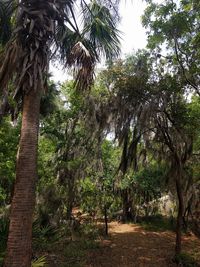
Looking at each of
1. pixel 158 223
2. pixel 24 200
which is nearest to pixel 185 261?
pixel 158 223

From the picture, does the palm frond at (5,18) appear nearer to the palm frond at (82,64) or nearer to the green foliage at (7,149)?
the palm frond at (82,64)

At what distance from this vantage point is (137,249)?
44.7 ft

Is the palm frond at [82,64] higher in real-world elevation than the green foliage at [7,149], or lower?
higher

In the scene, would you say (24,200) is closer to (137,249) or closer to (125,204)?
(137,249)

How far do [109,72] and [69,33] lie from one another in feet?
10.5

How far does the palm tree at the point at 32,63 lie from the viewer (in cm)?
523

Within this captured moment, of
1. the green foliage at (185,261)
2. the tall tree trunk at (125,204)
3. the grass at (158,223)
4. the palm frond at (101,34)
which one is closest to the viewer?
the palm frond at (101,34)

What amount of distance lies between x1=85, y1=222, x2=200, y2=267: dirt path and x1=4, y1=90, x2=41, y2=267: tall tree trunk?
6.85 metres

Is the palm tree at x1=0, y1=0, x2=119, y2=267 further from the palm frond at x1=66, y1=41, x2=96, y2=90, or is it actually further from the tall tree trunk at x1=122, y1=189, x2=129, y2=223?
the tall tree trunk at x1=122, y1=189, x2=129, y2=223

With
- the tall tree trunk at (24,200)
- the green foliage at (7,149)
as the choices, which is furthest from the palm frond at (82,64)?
the green foliage at (7,149)

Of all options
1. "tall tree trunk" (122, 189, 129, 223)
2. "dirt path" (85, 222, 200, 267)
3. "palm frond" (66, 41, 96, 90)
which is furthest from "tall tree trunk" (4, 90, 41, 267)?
"tall tree trunk" (122, 189, 129, 223)

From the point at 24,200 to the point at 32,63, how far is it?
2.61 metres

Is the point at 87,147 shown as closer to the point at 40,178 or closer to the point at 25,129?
the point at 40,178

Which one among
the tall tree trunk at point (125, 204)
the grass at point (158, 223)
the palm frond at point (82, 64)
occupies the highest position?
the palm frond at point (82, 64)
